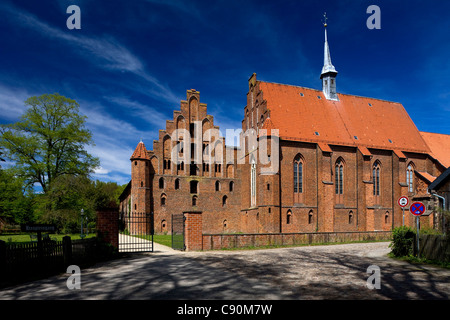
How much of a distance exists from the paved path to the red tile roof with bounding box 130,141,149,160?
780 inches

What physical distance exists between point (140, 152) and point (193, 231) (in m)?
18.0

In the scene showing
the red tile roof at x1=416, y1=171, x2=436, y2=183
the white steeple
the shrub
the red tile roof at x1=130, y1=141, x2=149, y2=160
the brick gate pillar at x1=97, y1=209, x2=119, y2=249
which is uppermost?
the white steeple

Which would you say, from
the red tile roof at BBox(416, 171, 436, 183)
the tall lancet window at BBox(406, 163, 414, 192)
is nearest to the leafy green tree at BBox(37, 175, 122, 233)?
the tall lancet window at BBox(406, 163, 414, 192)

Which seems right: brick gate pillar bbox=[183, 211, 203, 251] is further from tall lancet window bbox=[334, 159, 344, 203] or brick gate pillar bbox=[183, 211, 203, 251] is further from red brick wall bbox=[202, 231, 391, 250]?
tall lancet window bbox=[334, 159, 344, 203]

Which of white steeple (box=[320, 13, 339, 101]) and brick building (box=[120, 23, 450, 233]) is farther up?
white steeple (box=[320, 13, 339, 101])

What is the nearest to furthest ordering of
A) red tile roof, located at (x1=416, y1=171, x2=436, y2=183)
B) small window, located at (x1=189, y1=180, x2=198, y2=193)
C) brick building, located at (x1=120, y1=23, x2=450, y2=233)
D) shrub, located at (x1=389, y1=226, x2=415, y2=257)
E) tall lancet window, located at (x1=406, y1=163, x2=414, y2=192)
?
1. shrub, located at (x1=389, y1=226, x2=415, y2=257)
2. brick building, located at (x1=120, y1=23, x2=450, y2=233)
3. red tile roof, located at (x1=416, y1=171, x2=436, y2=183)
4. small window, located at (x1=189, y1=180, x2=198, y2=193)
5. tall lancet window, located at (x1=406, y1=163, x2=414, y2=192)

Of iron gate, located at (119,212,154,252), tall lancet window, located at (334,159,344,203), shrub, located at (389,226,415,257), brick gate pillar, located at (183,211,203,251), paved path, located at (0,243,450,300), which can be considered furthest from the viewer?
tall lancet window, located at (334,159,344,203)

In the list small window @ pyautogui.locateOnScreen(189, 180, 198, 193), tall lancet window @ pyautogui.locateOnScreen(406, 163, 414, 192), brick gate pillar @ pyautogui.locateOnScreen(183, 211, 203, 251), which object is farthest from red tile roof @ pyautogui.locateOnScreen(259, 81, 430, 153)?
brick gate pillar @ pyautogui.locateOnScreen(183, 211, 203, 251)

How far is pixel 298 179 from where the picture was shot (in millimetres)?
30422

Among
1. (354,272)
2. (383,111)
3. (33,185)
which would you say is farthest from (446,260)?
(33,185)

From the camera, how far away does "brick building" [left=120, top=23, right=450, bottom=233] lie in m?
30.0

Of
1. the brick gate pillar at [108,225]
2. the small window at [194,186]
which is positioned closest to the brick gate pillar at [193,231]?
the brick gate pillar at [108,225]

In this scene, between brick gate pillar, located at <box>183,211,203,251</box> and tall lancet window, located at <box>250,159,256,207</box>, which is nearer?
brick gate pillar, located at <box>183,211,203,251</box>
